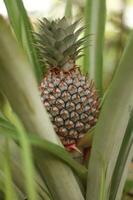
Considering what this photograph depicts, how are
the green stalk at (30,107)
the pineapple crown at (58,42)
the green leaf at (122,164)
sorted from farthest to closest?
the pineapple crown at (58,42)
the green leaf at (122,164)
the green stalk at (30,107)

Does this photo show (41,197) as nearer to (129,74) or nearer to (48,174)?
(48,174)

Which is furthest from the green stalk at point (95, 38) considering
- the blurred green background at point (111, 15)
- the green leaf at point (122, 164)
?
the blurred green background at point (111, 15)

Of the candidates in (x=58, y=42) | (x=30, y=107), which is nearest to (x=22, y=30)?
(x=58, y=42)

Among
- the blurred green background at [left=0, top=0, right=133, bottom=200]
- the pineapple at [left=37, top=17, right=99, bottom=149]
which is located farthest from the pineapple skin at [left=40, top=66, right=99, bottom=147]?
the blurred green background at [left=0, top=0, right=133, bottom=200]

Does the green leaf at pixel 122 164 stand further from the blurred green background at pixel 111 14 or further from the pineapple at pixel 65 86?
the blurred green background at pixel 111 14

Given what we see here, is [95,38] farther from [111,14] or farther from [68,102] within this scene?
[111,14]
